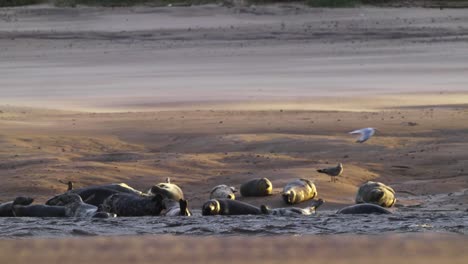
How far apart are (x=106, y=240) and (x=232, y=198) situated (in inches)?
67.7

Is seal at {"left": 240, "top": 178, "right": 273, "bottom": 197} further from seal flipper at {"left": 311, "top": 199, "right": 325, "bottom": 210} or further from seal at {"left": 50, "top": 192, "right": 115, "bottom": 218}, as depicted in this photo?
seal at {"left": 50, "top": 192, "right": 115, "bottom": 218}

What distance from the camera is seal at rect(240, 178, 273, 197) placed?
383 inches

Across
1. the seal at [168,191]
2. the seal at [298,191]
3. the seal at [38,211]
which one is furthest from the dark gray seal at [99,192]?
the seal at [298,191]

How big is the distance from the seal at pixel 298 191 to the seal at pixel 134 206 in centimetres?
100

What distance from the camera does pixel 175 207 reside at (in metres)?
9.14

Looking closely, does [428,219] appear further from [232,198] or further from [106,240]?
[106,240]

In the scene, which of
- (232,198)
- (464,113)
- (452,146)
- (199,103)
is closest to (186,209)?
(232,198)

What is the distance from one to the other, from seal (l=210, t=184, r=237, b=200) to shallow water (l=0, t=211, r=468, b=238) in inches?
25.7

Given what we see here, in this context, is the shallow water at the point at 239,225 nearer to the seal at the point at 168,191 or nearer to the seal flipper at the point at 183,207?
the seal flipper at the point at 183,207

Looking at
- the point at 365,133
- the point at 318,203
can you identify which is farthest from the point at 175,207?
the point at 365,133

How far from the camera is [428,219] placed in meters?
8.71

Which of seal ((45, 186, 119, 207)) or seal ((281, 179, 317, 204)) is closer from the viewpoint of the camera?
seal ((45, 186, 119, 207))

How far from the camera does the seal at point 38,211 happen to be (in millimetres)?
8977

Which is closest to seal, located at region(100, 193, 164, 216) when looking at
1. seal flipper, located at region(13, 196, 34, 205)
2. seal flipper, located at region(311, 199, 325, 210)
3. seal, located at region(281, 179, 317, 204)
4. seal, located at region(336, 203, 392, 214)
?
seal flipper, located at region(13, 196, 34, 205)
